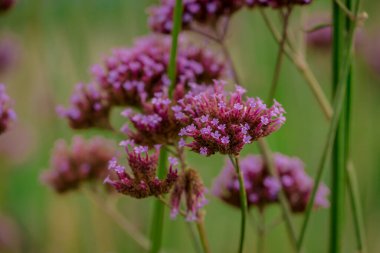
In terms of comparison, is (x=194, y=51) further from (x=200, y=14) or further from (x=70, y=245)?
(x=70, y=245)

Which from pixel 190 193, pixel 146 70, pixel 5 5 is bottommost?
pixel 190 193

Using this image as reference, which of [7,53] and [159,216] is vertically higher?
[7,53]

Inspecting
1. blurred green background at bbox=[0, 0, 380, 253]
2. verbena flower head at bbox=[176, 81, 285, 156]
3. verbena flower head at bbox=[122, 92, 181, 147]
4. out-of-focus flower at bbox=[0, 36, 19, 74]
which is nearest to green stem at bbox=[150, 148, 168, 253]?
verbena flower head at bbox=[122, 92, 181, 147]

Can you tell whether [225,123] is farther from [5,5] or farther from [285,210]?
[5,5]

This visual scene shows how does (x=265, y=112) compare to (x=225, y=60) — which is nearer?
(x=265, y=112)

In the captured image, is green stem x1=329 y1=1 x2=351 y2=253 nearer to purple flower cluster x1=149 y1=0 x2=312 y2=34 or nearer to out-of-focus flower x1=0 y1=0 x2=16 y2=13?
purple flower cluster x1=149 y1=0 x2=312 y2=34

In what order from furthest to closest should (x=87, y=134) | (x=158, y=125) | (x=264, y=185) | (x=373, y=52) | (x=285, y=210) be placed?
1. (x=87, y=134)
2. (x=373, y=52)
3. (x=264, y=185)
4. (x=285, y=210)
5. (x=158, y=125)

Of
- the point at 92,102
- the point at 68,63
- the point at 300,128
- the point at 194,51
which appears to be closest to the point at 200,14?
the point at 194,51

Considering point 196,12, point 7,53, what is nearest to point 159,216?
point 196,12
